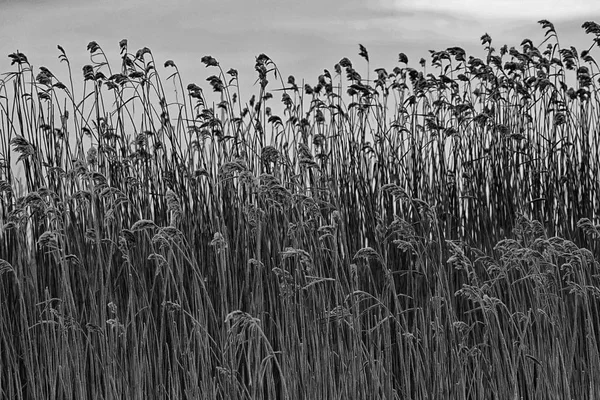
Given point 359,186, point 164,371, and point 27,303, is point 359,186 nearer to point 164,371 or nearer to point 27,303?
point 164,371

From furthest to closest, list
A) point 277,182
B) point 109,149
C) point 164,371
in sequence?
point 109,149 < point 164,371 < point 277,182

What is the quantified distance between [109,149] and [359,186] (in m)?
1.44

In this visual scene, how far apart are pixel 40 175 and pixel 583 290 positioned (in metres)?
2.84

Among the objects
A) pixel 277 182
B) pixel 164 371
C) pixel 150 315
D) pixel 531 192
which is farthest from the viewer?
pixel 531 192

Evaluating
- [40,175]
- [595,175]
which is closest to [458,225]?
[595,175]

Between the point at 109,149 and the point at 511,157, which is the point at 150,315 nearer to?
the point at 109,149

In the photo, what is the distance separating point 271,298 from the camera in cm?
415

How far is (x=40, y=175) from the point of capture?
429 centimetres

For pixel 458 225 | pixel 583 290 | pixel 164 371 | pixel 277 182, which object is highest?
pixel 277 182

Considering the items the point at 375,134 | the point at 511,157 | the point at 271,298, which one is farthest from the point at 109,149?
the point at 511,157

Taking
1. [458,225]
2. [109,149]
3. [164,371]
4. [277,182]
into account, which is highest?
[109,149]

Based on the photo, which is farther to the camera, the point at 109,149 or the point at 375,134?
the point at 375,134

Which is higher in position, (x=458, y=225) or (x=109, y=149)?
(x=109, y=149)

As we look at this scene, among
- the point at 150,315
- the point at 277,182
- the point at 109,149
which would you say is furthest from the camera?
the point at 109,149
